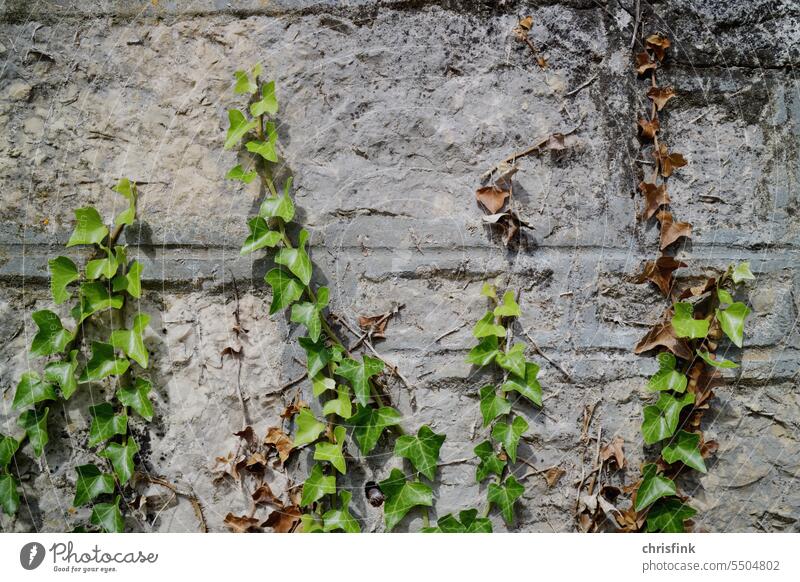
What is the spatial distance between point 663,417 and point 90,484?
1.54m

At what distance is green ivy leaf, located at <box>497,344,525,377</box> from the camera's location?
1774 millimetres

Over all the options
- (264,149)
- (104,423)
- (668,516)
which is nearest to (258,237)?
(264,149)

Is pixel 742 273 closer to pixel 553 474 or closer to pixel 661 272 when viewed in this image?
pixel 661 272

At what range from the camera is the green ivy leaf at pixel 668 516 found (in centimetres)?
179

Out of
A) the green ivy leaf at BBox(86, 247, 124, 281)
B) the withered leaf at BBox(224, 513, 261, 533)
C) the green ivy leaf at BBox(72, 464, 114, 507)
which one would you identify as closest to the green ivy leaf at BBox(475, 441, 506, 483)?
the withered leaf at BBox(224, 513, 261, 533)

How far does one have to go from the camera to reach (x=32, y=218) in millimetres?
1834

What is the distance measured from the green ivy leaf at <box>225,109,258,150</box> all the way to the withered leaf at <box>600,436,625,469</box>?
A: 1292mm

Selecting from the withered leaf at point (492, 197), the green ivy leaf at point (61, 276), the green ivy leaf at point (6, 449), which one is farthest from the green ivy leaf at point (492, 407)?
the green ivy leaf at point (6, 449)

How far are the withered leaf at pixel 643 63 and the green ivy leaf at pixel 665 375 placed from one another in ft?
2.53

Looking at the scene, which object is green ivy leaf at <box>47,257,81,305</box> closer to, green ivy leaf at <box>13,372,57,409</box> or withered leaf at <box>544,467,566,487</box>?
green ivy leaf at <box>13,372,57,409</box>

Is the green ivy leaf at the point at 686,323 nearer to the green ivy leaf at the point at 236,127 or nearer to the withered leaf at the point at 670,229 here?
the withered leaf at the point at 670,229

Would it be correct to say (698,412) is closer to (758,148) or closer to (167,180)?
(758,148)

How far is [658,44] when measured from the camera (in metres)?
1.82
